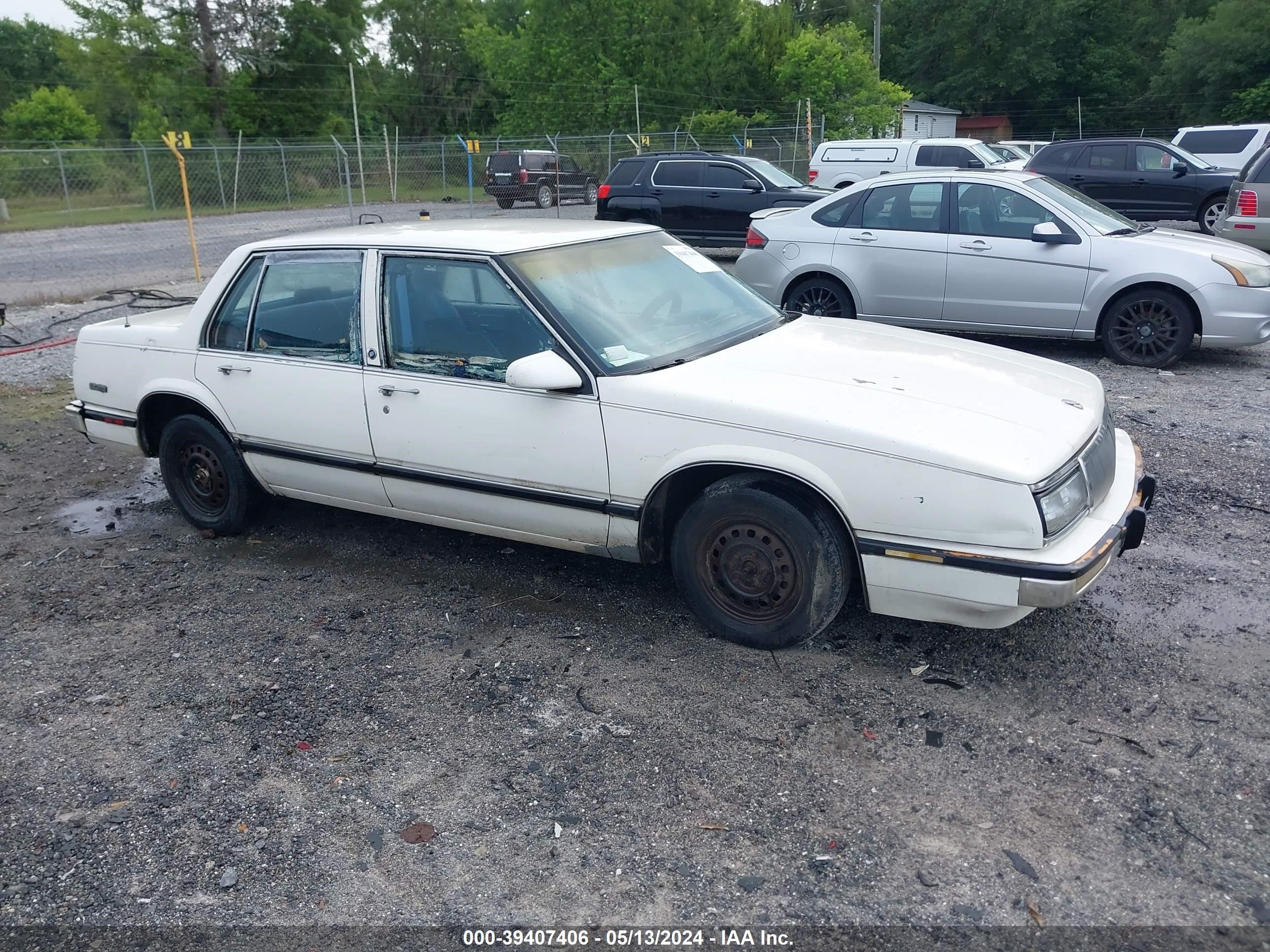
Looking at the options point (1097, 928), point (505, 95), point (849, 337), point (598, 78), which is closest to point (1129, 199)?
point (849, 337)

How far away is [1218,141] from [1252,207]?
1006 centimetres

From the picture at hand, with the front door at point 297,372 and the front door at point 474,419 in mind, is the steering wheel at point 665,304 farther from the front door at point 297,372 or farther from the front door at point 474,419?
the front door at point 297,372

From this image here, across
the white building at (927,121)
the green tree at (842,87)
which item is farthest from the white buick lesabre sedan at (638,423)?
the white building at (927,121)

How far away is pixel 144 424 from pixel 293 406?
1260 millimetres

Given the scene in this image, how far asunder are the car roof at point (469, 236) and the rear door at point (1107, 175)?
1378cm

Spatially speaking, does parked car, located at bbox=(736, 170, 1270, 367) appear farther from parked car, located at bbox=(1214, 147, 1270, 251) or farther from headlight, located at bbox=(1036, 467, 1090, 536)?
headlight, located at bbox=(1036, 467, 1090, 536)

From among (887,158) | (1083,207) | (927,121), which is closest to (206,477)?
(1083,207)

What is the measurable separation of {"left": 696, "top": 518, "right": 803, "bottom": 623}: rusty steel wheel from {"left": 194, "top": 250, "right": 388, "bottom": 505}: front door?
1691 mm

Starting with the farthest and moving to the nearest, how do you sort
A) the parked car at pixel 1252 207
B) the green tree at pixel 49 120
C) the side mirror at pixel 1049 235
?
the green tree at pixel 49 120 < the parked car at pixel 1252 207 < the side mirror at pixel 1049 235

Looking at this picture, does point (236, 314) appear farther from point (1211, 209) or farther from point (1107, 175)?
point (1211, 209)

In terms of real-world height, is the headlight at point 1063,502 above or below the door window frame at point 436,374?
below

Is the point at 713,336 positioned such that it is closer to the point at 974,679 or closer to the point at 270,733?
the point at 974,679

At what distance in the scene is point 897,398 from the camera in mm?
3820

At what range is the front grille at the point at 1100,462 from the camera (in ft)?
12.3
